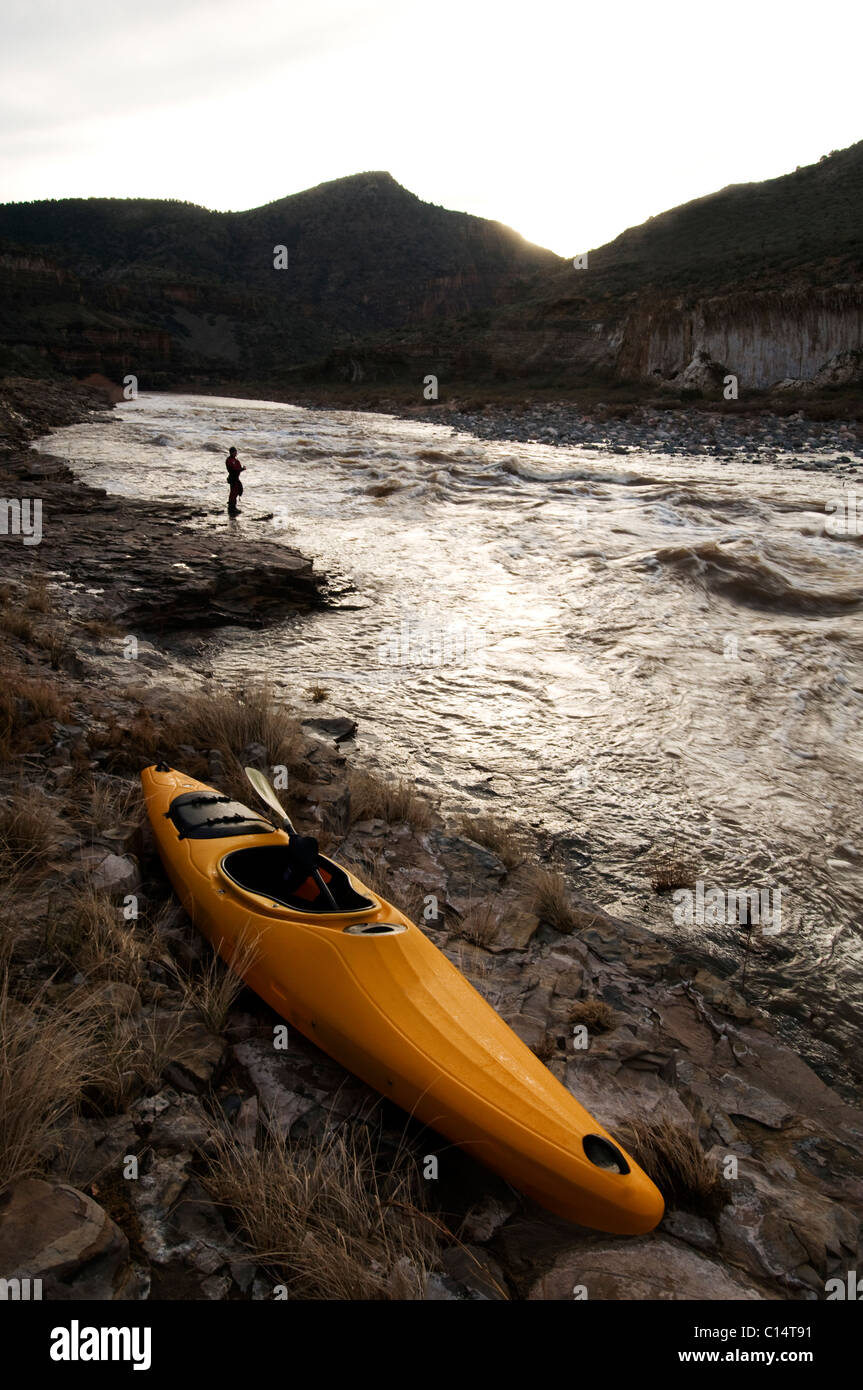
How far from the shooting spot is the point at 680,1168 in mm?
2291

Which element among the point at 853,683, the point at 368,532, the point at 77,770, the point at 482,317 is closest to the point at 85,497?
the point at 368,532

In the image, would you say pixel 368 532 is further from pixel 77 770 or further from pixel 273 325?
pixel 273 325

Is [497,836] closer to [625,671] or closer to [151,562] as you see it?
[625,671]

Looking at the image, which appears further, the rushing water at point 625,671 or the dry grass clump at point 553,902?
the rushing water at point 625,671

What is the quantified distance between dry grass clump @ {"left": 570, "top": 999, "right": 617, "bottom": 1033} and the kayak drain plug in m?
0.85

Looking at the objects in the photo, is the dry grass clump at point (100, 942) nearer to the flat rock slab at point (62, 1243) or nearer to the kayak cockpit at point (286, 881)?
the kayak cockpit at point (286, 881)

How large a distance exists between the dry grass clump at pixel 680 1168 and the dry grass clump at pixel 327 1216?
72cm

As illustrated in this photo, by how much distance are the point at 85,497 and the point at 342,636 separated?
20.5 ft

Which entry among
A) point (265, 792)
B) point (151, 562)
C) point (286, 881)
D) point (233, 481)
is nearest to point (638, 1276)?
point (286, 881)

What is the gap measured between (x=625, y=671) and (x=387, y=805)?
3599 mm

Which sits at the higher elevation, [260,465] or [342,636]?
[260,465]

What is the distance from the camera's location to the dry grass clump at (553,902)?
3670 mm

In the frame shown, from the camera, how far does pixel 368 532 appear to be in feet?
41.4

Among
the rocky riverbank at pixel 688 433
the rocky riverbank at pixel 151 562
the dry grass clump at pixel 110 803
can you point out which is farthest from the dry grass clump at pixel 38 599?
the rocky riverbank at pixel 688 433
